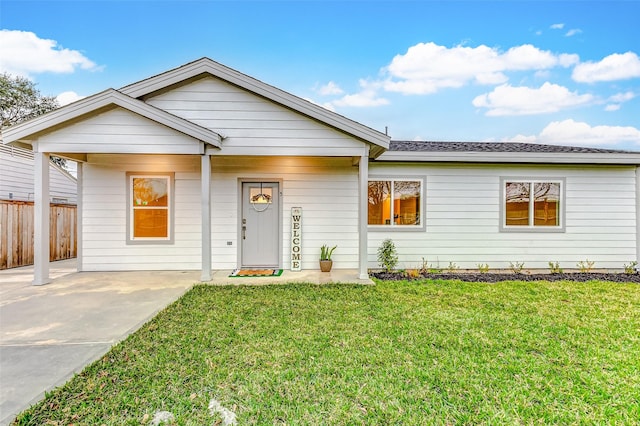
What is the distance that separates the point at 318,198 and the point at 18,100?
874 inches

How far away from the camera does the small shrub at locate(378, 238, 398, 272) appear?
24.1ft

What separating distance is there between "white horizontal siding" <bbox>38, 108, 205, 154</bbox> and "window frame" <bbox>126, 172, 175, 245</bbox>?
160 cm

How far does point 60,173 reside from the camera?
1168cm

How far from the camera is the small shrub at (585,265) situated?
24.9ft

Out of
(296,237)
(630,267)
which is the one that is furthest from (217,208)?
(630,267)

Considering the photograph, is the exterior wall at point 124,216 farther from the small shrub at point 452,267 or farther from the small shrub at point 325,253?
the small shrub at point 452,267

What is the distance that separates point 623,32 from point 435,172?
390 inches

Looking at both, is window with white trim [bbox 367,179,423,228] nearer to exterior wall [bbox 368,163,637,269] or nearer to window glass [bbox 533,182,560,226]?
exterior wall [bbox 368,163,637,269]

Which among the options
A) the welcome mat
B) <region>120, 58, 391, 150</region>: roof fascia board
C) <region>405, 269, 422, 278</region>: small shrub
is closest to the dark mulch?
<region>405, 269, 422, 278</region>: small shrub

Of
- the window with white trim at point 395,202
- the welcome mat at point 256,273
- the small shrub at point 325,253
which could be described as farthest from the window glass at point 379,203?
the welcome mat at point 256,273

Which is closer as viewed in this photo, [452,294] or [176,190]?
[452,294]

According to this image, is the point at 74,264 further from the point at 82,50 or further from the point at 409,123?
the point at 409,123

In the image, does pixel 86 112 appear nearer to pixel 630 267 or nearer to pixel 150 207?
pixel 150 207

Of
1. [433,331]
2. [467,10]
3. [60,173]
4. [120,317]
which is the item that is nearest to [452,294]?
[433,331]
